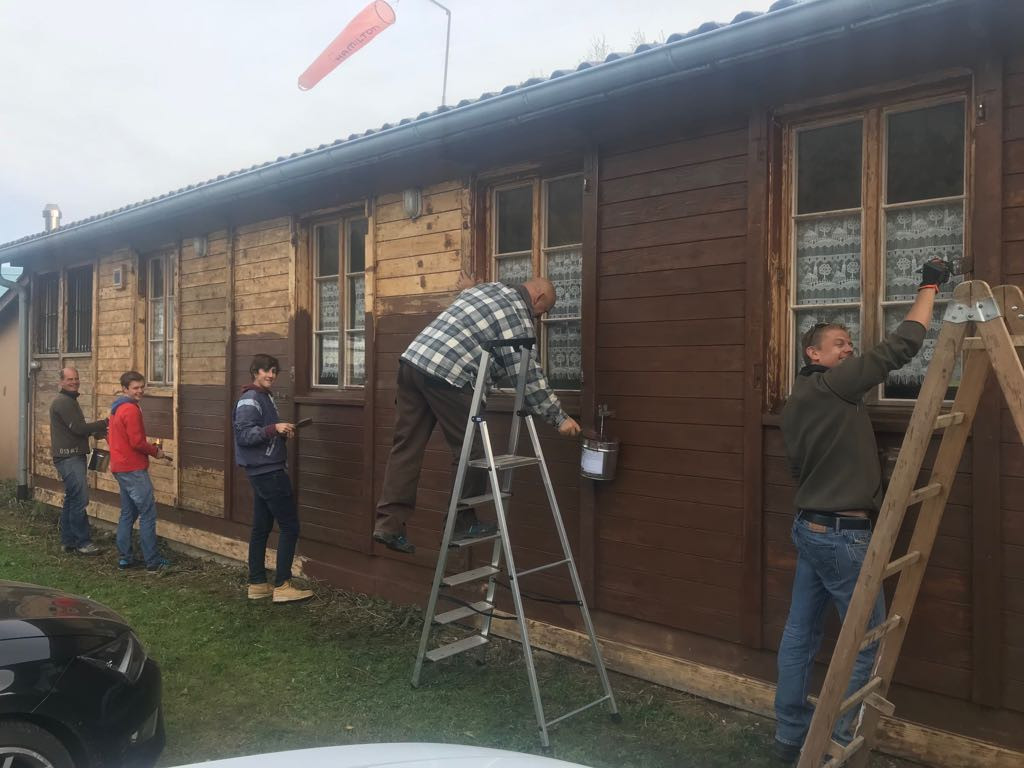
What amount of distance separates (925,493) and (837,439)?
418 millimetres

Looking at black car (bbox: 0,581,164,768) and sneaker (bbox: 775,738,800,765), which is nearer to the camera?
black car (bbox: 0,581,164,768)

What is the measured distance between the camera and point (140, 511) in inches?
291

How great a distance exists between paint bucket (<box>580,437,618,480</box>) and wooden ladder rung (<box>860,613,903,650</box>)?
177 cm

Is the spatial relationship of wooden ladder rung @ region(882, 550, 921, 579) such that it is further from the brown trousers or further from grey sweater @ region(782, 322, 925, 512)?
the brown trousers

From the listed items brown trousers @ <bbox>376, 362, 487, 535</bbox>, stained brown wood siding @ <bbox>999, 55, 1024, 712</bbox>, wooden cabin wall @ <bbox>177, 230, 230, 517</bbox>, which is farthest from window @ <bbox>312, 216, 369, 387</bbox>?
stained brown wood siding @ <bbox>999, 55, 1024, 712</bbox>

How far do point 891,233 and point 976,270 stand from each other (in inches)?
19.6

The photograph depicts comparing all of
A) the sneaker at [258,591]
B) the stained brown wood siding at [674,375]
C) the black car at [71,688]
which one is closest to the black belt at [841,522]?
the stained brown wood siding at [674,375]

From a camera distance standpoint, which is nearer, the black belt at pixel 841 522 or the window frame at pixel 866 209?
the black belt at pixel 841 522

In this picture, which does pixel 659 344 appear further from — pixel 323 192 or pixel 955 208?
pixel 323 192

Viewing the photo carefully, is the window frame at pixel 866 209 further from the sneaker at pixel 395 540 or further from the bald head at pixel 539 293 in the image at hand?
the sneaker at pixel 395 540

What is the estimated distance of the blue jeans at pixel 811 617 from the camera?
127 inches

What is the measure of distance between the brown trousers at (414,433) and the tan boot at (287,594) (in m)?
1.94

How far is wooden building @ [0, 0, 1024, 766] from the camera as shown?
338 centimetres

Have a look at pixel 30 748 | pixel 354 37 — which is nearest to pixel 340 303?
pixel 30 748
